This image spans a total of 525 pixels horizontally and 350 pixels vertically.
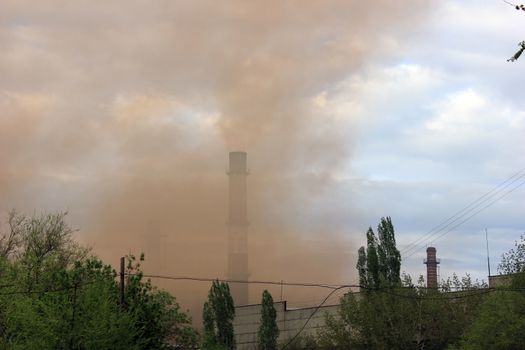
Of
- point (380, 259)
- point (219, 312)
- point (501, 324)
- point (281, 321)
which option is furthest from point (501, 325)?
point (219, 312)

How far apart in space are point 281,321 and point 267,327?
12.4 feet

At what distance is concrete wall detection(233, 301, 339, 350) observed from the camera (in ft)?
298

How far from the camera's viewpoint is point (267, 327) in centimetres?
9488

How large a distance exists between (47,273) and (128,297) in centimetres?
809

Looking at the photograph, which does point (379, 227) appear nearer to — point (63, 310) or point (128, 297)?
point (128, 297)

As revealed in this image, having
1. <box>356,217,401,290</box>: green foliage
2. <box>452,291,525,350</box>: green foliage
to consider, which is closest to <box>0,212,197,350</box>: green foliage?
<box>452,291,525,350</box>: green foliage

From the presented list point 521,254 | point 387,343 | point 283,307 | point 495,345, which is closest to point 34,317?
point 495,345

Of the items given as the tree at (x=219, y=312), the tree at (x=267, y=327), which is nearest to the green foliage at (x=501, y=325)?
the tree at (x=267, y=327)

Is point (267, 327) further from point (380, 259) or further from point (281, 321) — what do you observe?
point (380, 259)

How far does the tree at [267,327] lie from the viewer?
307 ft

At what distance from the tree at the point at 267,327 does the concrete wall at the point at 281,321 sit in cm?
159

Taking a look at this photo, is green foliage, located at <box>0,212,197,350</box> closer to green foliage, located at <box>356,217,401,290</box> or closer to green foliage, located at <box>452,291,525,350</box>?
green foliage, located at <box>452,291,525,350</box>

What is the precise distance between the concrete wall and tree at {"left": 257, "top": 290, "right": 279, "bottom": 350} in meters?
1.59

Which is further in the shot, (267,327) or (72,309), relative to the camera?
(267,327)
